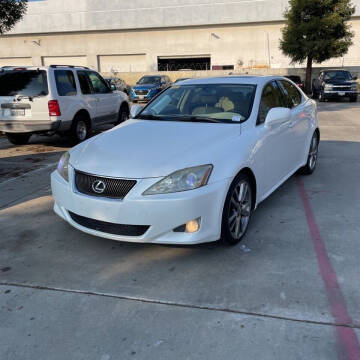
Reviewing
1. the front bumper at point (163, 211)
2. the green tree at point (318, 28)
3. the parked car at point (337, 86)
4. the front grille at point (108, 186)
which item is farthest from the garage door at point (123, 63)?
the front bumper at point (163, 211)

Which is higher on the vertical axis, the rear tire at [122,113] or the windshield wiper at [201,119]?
the windshield wiper at [201,119]

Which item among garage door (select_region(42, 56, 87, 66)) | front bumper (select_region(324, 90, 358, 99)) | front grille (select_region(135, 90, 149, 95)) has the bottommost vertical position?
front bumper (select_region(324, 90, 358, 99))

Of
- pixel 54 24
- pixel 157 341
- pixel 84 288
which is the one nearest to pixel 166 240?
pixel 84 288

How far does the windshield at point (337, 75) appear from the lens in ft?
72.2

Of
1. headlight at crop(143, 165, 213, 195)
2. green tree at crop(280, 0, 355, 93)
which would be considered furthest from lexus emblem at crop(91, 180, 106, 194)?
green tree at crop(280, 0, 355, 93)

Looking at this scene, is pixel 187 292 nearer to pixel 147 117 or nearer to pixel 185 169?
pixel 185 169

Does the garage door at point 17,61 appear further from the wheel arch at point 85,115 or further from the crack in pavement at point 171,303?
the crack in pavement at point 171,303

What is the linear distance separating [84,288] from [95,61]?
43.7m

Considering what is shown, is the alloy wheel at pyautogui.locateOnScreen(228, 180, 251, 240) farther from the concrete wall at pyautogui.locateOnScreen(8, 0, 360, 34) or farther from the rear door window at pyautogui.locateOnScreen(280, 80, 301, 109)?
the concrete wall at pyautogui.locateOnScreen(8, 0, 360, 34)

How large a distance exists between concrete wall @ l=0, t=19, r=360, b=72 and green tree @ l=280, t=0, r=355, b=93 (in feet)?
34.6

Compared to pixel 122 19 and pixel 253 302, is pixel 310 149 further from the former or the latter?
pixel 122 19

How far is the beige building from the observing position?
40.2m

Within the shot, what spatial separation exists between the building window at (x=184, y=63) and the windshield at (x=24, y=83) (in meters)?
35.8

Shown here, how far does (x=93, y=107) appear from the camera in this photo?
32.3ft
